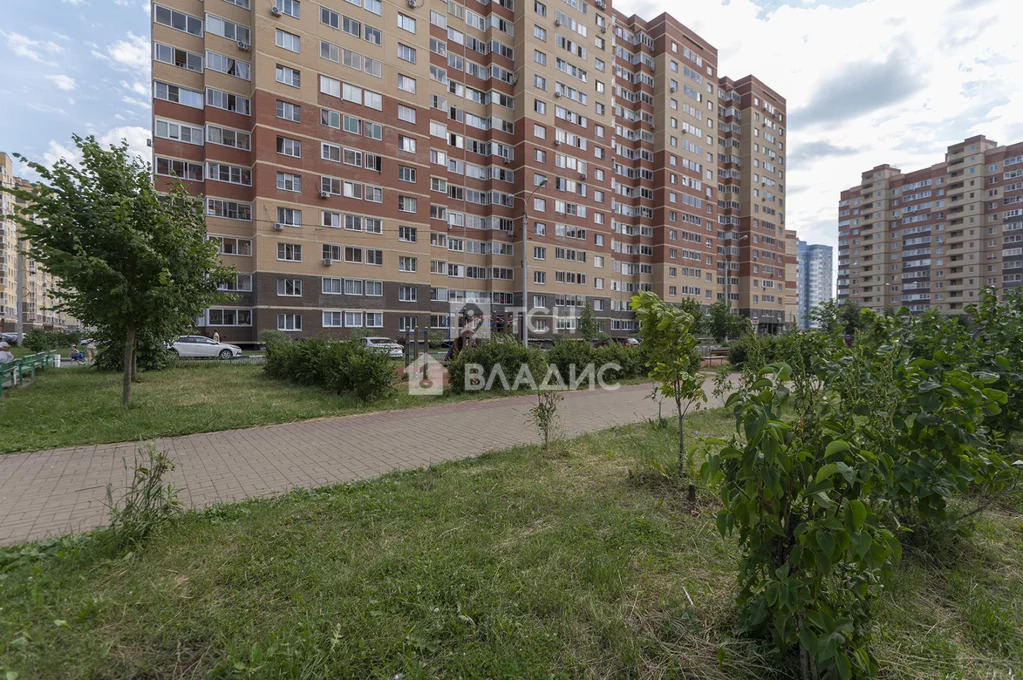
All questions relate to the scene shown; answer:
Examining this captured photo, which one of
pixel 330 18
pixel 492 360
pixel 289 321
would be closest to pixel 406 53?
pixel 330 18

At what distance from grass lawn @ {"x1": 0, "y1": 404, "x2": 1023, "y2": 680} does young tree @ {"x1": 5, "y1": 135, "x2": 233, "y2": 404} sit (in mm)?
7018

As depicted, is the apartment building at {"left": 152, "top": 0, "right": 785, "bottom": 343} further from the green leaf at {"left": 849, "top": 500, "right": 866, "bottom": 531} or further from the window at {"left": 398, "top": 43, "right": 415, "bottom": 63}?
the green leaf at {"left": 849, "top": 500, "right": 866, "bottom": 531}

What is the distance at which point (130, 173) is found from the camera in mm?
9469

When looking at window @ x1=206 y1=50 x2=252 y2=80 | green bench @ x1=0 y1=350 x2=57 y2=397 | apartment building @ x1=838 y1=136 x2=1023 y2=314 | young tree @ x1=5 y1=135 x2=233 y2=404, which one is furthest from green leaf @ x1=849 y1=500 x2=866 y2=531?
apartment building @ x1=838 y1=136 x2=1023 y2=314

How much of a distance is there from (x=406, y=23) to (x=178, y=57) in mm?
17419

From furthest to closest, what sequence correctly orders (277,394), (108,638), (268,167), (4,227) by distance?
(4,227), (268,167), (277,394), (108,638)

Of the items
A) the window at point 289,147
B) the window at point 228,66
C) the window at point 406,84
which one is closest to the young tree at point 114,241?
the window at point 289,147

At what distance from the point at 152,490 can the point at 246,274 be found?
3586 cm

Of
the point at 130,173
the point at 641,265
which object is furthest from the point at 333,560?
the point at 641,265

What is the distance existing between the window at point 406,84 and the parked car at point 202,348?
25.5 metres

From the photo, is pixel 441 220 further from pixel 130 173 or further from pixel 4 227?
pixel 4 227

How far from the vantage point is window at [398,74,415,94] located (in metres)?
39.3

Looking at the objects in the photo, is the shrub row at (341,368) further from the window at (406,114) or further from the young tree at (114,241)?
the window at (406,114)

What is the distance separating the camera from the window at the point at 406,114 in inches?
1553
